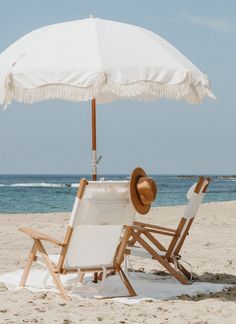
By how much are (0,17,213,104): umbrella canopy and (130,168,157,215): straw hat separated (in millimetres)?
661

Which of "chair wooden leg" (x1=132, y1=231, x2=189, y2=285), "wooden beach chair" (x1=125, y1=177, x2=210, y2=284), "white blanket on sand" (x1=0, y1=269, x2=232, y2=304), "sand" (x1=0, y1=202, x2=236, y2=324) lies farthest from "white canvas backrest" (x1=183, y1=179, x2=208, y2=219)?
"sand" (x1=0, y1=202, x2=236, y2=324)

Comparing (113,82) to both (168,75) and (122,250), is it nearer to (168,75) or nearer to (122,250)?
(168,75)

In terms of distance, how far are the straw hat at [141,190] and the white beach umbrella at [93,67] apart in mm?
662

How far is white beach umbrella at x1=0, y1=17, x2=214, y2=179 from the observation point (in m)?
5.19

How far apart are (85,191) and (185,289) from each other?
1.39 metres

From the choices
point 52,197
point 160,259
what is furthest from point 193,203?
point 52,197

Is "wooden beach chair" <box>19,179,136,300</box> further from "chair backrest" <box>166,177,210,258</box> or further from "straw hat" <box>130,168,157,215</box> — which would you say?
"chair backrest" <box>166,177,210,258</box>

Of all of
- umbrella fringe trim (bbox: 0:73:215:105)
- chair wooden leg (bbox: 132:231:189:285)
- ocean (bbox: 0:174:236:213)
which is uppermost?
umbrella fringe trim (bbox: 0:73:215:105)

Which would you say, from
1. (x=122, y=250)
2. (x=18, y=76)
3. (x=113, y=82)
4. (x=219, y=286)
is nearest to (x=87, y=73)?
(x=113, y=82)

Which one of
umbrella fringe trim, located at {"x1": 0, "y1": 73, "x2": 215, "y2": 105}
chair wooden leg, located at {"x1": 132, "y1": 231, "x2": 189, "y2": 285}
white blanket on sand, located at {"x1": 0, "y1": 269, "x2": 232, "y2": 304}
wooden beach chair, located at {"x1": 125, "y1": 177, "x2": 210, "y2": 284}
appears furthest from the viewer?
wooden beach chair, located at {"x1": 125, "y1": 177, "x2": 210, "y2": 284}

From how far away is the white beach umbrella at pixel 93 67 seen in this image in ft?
17.0

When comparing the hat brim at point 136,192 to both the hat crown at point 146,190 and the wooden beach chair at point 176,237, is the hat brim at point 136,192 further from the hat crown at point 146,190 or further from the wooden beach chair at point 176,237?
the wooden beach chair at point 176,237

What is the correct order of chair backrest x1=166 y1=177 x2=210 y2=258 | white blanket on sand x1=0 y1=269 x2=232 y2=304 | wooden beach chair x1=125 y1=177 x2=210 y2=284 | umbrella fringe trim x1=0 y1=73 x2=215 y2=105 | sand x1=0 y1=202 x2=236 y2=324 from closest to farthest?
sand x1=0 y1=202 x2=236 y2=324, umbrella fringe trim x1=0 y1=73 x2=215 y2=105, white blanket on sand x1=0 y1=269 x2=232 y2=304, wooden beach chair x1=125 y1=177 x2=210 y2=284, chair backrest x1=166 y1=177 x2=210 y2=258

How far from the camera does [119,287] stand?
587 centimetres
